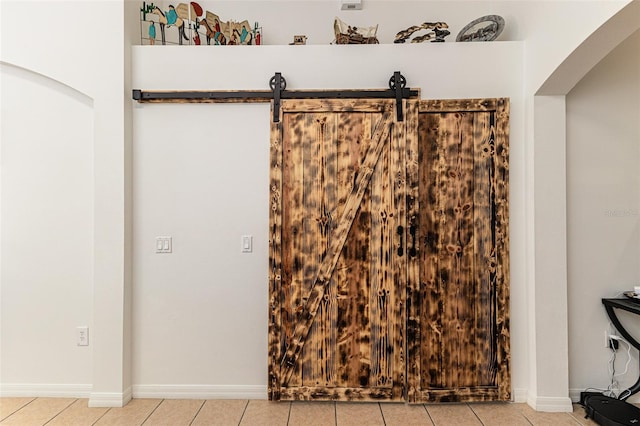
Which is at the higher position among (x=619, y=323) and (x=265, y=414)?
(x=619, y=323)

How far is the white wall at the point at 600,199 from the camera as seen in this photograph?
2.72 metres

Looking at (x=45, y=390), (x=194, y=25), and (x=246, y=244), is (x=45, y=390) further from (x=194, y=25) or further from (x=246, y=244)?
(x=194, y=25)

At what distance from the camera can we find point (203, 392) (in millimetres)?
2783

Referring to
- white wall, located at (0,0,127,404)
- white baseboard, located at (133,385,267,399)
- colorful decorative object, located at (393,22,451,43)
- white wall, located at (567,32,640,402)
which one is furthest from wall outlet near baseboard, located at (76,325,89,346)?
white wall, located at (567,32,640,402)

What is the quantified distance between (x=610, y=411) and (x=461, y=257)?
1.25m

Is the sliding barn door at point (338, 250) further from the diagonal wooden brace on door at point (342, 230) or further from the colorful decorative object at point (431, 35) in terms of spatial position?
the colorful decorative object at point (431, 35)

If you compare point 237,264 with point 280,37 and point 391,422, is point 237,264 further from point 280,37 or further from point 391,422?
point 280,37

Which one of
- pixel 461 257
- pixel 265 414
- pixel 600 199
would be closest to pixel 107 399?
pixel 265 414

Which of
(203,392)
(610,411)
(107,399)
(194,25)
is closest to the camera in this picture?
(610,411)

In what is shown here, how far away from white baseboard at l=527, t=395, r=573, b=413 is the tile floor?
4 centimetres

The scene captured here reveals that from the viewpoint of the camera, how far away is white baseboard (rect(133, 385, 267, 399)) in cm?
278

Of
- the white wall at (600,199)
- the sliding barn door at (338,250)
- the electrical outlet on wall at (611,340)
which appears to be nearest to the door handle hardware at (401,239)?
the sliding barn door at (338,250)

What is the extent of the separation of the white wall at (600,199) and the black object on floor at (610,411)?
0.56 feet

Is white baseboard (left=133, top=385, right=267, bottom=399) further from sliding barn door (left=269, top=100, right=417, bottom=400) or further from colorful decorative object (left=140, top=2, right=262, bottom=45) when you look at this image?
colorful decorative object (left=140, top=2, right=262, bottom=45)
